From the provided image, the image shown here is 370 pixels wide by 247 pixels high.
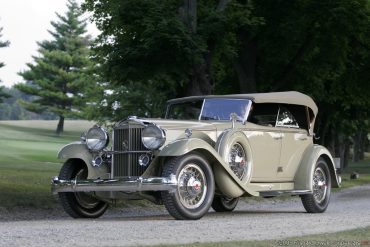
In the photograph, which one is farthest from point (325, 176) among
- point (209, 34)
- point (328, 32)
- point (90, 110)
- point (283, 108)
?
point (90, 110)

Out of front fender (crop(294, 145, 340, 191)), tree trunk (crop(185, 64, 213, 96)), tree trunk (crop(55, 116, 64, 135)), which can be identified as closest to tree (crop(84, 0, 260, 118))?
tree trunk (crop(185, 64, 213, 96))

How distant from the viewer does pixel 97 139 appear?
37.8 ft

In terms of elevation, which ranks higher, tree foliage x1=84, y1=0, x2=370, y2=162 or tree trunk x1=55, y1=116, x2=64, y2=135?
tree foliage x1=84, y1=0, x2=370, y2=162

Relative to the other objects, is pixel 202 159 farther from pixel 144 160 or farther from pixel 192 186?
pixel 144 160

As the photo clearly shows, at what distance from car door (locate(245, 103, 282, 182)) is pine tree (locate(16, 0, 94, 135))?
7695 centimetres

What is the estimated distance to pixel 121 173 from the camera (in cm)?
1119

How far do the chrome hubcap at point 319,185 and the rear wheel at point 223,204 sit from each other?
5.44 feet

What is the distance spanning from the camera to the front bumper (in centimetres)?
1030

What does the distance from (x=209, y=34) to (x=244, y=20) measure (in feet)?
5.58

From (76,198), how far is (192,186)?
2200 millimetres

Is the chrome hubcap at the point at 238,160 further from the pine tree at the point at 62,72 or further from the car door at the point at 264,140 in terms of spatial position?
the pine tree at the point at 62,72

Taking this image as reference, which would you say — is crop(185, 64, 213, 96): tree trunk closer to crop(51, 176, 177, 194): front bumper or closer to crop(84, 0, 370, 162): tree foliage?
crop(84, 0, 370, 162): tree foliage

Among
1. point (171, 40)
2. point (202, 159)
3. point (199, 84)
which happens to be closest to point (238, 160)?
point (202, 159)

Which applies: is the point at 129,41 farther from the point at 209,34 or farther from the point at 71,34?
the point at 71,34
